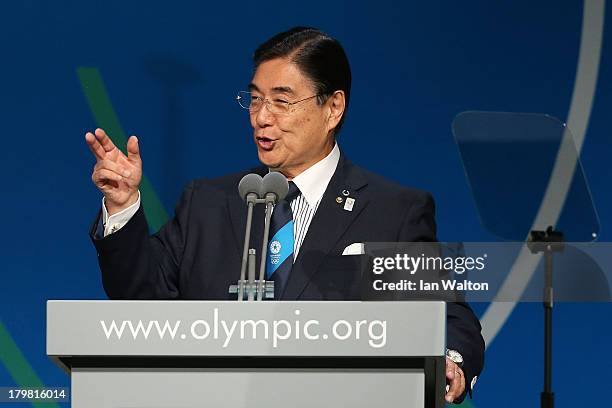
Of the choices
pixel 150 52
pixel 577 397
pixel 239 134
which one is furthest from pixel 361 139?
pixel 577 397

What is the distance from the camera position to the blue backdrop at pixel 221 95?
3766mm

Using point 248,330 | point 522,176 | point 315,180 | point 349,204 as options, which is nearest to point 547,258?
point 522,176

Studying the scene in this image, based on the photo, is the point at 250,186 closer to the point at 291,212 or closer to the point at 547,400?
the point at 291,212

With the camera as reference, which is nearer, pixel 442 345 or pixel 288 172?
pixel 442 345

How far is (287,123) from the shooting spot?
2943mm

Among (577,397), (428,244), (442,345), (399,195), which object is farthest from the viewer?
(577,397)

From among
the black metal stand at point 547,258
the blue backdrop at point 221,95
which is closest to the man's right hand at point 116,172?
the black metal stand at point 547,258

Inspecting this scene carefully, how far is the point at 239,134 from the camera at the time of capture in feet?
12.5

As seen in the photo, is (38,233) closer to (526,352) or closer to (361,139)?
(361,139)

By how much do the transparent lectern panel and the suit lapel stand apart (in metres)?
0.34

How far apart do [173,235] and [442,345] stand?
120cm

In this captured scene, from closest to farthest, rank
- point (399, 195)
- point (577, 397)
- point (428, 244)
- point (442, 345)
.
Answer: point (442, 345), point (428, 244), point (399, 195), point (577, 397)

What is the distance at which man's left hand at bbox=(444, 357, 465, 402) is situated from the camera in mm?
2277

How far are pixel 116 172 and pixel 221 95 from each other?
53.3 inches
